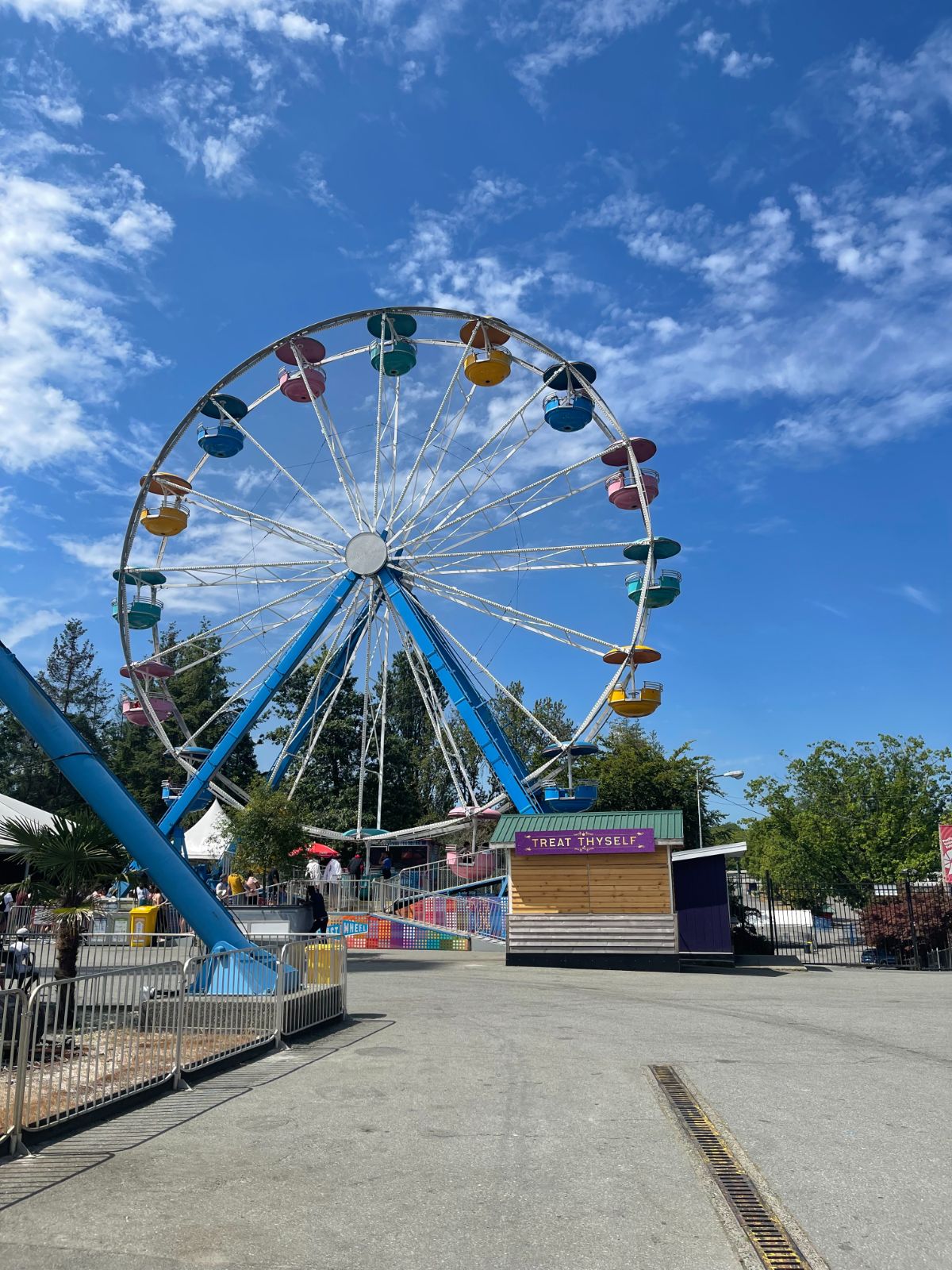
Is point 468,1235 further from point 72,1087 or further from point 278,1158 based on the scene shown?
point 72,1087

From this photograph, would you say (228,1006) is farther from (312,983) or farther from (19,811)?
(19,811)

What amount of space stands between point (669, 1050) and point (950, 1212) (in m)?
5.11


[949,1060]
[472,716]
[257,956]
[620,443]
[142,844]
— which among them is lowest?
[949,1060]

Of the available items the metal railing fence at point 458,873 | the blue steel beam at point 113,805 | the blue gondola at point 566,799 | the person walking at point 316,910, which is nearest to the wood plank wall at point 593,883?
the person walking at point 316,910

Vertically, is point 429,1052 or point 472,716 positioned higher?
point 472,716

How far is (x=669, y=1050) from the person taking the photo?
10.1 metres

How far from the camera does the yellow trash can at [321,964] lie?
1150 centimetres

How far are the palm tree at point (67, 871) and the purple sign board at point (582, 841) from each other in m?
10.9

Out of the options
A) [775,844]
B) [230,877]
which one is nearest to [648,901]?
[230,877]

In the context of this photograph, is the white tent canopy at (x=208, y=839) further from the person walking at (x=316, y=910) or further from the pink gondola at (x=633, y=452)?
the pink gondola at (x=633, y=452)

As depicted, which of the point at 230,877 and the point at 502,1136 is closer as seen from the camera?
the point at 502,1136

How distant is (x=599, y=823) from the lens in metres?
20.6

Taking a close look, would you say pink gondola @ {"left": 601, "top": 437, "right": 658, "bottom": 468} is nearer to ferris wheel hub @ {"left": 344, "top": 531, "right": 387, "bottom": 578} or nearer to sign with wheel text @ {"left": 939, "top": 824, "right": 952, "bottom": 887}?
ferris wheel hub @ {"left": 344, "top": 531, "right": 387, "bottom": 578}

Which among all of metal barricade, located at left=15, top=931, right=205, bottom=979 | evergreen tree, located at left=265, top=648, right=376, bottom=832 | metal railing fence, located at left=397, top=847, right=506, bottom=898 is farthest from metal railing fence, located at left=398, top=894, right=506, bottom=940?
evergreen tree, located at left=265, top=648, right=376, bottom=832
